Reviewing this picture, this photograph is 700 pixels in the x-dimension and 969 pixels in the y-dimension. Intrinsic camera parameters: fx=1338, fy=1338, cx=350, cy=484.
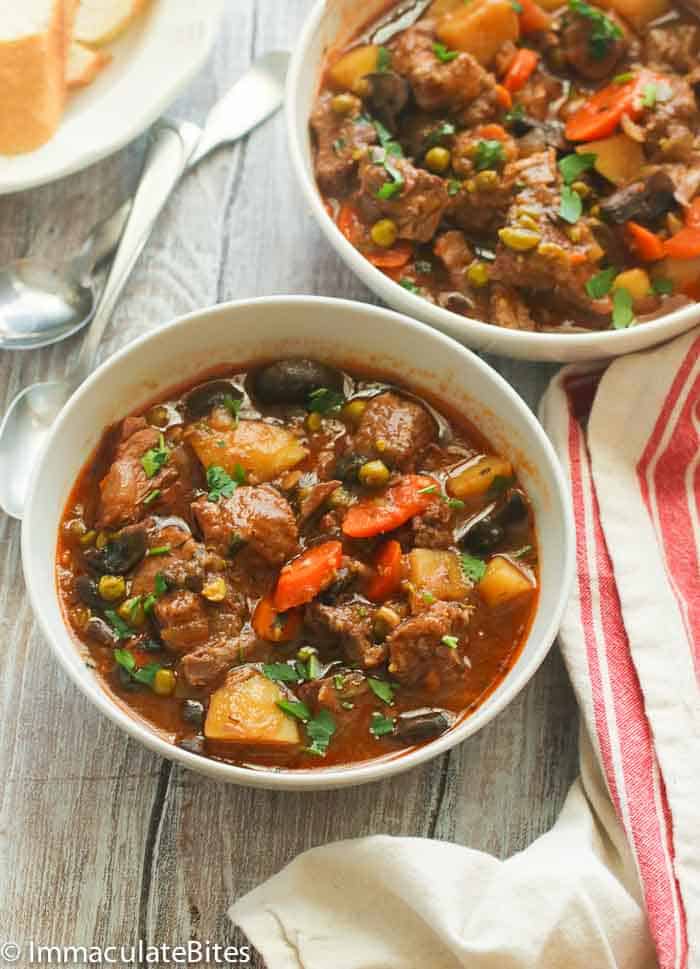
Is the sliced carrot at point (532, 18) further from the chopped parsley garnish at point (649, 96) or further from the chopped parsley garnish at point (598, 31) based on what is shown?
the chopped parsley garnish at point (649, 96)

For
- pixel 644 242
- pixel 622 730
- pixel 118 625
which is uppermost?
pixel 644 242

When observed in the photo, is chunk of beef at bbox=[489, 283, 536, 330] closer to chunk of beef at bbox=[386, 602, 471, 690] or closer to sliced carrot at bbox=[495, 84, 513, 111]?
sliced carrot at bbox=[495, 84, 513, 111]

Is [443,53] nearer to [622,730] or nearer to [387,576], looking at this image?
[387,576]

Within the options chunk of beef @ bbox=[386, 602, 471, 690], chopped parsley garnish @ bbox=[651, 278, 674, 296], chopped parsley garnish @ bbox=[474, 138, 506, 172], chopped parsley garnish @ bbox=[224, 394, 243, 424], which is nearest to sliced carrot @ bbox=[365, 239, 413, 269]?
chopped parsley garnish @ bbox=[474, 138, 506, 172]

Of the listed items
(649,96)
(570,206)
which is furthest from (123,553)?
(649,96)

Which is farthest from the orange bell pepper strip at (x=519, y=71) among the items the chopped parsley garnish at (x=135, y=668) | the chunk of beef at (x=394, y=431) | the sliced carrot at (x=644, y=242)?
the chopped parsley garnish at (x=135, y=668)

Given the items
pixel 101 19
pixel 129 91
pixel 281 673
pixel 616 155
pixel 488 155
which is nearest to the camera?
pixel 281 673

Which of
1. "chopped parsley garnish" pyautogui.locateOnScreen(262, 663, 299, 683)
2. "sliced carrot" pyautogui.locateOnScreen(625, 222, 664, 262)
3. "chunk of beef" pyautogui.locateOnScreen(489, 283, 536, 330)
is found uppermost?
"sliced carrot" pyautogui.locateOnScreen(625, 222, 664, 262)
